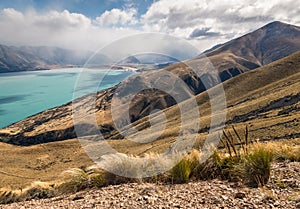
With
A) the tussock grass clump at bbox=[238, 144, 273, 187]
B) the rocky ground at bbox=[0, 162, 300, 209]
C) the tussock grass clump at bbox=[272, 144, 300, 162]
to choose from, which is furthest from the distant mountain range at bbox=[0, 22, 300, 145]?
the rocky ground at bbox=[0, 162, 300, 209]

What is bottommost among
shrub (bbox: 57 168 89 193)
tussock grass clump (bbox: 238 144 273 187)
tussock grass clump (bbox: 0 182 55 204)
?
tussock grass clump (bbox: 0 182 55 204)

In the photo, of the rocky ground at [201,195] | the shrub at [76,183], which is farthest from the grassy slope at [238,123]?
the rocky ground at [201,195]

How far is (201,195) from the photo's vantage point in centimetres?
537

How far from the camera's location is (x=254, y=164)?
233 inches

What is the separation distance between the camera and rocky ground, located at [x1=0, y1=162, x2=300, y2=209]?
4.87 m

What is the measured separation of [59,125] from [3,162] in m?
69.0

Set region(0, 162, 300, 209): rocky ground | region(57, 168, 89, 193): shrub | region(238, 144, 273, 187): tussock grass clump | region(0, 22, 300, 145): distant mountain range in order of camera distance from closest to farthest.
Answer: region(0, 162, 300, 209): rocky ground → region(238, 144, 273, 187): tussock grass clump → region(57, 168, 89, 193): shrub → region(0, 22, 300, 145): distant mountain range

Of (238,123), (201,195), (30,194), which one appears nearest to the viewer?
(201,195)

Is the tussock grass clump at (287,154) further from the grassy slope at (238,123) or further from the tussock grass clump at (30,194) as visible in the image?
the grassy slope at (238,123)

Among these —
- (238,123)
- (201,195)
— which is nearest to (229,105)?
(238,123)

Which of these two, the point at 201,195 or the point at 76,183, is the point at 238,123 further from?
the point at 201,195

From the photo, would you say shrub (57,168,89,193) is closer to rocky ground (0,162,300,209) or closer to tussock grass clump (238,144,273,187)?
rocky ground (0,162,300,209)

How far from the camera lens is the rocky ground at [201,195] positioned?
4867mm

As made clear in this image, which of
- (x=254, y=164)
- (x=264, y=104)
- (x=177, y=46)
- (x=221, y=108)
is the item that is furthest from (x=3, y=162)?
(x=254, y=164)
